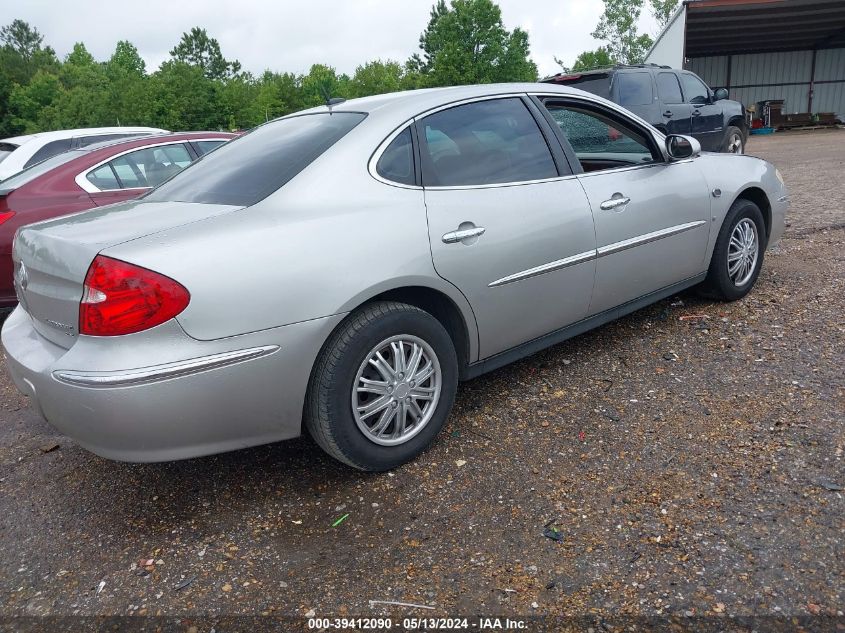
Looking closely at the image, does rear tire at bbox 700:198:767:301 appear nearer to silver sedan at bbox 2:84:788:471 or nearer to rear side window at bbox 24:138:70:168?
silver sedan at bbox 2:84:788:471

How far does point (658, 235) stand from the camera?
388cm

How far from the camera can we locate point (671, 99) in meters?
10.2

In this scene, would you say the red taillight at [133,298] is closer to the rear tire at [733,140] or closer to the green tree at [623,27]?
the rear tire at [733,140]

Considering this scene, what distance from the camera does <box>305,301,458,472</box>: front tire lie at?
262 cm

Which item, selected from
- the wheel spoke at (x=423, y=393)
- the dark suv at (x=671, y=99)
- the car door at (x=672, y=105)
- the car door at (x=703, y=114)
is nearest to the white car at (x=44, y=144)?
the dark suv at (x=671, y=99)

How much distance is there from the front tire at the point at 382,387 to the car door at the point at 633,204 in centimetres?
115

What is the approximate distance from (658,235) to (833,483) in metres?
1.73

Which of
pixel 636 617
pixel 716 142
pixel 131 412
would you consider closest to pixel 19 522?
pixel 131 412

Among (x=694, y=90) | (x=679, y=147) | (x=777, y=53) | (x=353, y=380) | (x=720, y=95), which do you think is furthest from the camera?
(x=777, y=53)

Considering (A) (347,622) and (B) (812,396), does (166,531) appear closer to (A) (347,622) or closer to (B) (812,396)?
(A) (347,622)

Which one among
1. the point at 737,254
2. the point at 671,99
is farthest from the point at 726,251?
the point at 671,99

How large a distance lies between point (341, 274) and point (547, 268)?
1.16m

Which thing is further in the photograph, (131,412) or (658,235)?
(658,235)

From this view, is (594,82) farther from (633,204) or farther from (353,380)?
(353,380)
